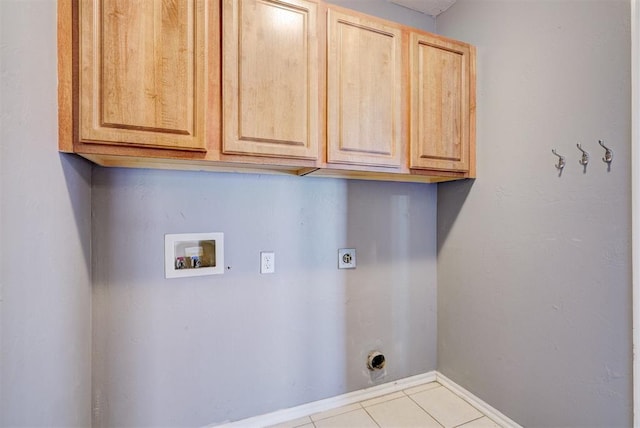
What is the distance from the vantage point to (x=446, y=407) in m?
1.76

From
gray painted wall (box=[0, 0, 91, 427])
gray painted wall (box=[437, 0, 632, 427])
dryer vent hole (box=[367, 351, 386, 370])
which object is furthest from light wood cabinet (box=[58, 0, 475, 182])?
dryer vent hole (box=[367, 351, 386, 370])

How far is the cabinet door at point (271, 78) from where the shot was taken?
1.20 metres

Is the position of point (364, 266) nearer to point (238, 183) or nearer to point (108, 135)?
point (238, 183)

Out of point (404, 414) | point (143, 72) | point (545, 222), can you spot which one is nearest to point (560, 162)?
point (545, 222)

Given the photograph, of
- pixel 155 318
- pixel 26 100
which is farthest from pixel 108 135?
pixel 155 318

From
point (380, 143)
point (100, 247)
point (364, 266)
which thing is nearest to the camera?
point (100, 247)

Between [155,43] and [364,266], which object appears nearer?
[155,43]

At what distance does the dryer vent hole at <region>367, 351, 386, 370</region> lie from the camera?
1862mm

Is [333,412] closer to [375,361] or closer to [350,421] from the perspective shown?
[350,421]

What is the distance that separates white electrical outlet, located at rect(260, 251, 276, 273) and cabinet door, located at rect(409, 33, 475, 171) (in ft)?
2.91

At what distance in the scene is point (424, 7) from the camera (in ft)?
6.27

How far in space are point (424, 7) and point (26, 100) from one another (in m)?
2.08

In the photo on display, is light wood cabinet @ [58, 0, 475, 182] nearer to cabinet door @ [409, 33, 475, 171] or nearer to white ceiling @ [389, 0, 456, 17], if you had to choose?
cabinet door @ [409, 33, 475, 171]

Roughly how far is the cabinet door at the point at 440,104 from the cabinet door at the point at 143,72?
39.9 inches
